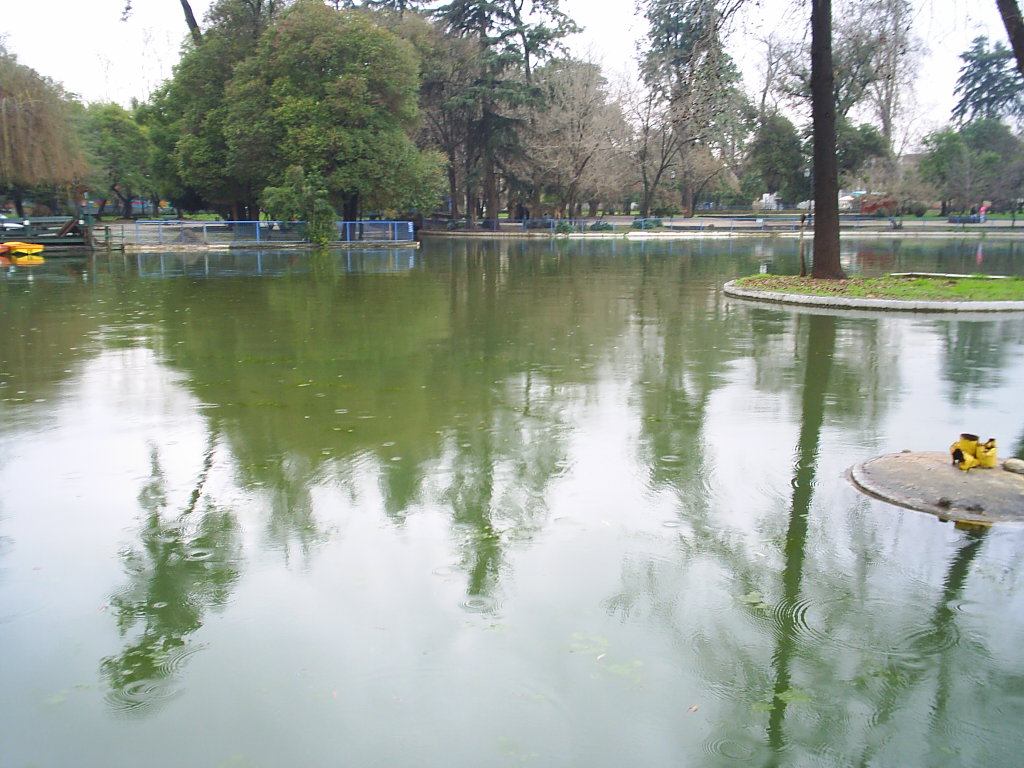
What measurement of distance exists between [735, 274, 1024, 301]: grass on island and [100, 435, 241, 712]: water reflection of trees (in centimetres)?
1510

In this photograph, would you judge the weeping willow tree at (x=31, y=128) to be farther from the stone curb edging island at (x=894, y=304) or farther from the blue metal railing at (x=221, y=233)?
the stone curb edging island at (x=894, y=304)

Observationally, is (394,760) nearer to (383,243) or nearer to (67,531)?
(67,531)

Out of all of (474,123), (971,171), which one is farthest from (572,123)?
(971,171)

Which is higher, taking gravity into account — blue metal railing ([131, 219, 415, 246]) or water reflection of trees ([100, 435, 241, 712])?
blue metal railing ([131, 219, 415, 246])

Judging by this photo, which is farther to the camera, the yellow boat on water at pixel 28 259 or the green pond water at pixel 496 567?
the yellow boat on water at pixel 28 259

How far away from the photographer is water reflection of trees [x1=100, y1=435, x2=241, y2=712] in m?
4.21

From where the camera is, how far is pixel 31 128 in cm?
3766

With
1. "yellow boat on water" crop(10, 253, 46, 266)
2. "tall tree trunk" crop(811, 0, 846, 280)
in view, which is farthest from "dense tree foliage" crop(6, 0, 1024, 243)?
"yellow boat on water" crop(10, 253, 46, 266)

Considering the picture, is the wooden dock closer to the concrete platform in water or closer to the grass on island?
the grass on island

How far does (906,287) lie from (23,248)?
3469 centimetres

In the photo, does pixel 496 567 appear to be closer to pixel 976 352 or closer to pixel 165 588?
pixel 165 588

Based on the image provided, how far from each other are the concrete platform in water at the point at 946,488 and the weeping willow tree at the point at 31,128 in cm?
4052

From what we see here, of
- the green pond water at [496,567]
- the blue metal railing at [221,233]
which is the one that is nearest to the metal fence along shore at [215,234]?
the blue metal railing at [221,233]

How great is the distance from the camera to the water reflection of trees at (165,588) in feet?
13.8
